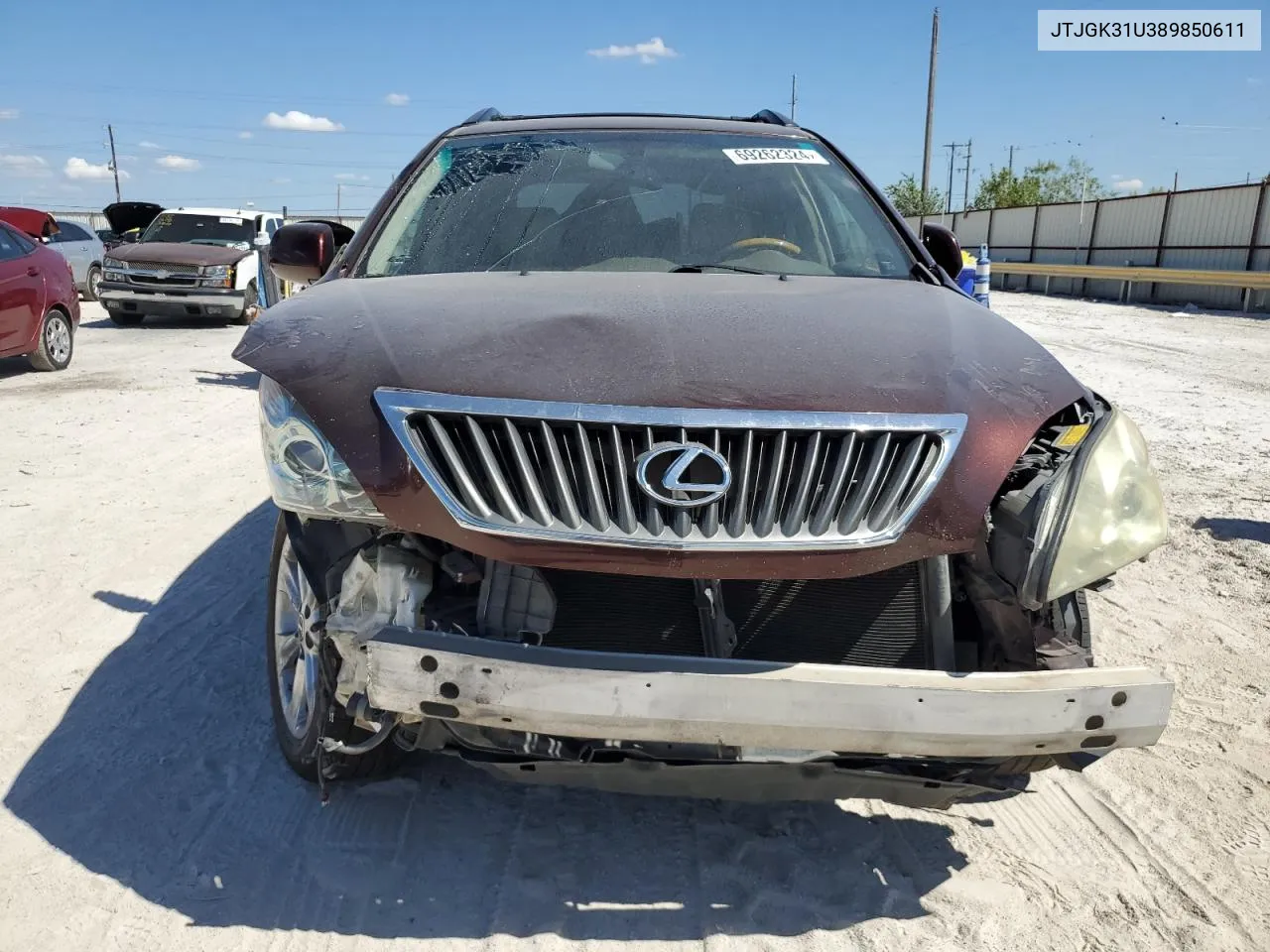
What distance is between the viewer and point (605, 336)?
7.93 feet

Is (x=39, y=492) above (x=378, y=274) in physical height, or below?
below

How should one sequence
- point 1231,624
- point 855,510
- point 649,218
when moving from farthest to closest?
point 1231,624 < point 649,218 < point 855,510

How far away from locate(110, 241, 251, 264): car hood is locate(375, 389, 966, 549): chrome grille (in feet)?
48.1

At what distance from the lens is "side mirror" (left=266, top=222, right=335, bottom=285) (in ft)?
11.7

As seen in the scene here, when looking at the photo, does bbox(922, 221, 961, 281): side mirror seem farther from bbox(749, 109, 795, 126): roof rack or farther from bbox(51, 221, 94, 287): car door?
bbox(51, 221, 94, 287): car door

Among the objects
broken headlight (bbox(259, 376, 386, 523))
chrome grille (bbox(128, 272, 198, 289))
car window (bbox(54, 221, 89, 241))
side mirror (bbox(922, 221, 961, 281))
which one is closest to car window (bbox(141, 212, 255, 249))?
chrome grille (bbox(128, 272, 198, 289))

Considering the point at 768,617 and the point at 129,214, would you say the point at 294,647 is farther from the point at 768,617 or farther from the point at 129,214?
the point at 129,214

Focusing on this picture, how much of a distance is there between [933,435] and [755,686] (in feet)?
2.20

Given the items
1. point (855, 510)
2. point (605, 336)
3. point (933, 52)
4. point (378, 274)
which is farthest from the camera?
point (933, 52)

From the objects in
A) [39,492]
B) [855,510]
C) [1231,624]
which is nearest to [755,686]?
[855,510]

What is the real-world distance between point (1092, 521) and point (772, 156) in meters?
2.12

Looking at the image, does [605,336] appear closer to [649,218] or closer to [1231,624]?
[649,218]

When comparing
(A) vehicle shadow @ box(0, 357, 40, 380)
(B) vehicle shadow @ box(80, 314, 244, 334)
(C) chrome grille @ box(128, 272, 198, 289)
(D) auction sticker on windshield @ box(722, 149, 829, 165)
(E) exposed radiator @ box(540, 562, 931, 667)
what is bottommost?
(B) vehicle shadow @ box(80, 314, 244, 334)

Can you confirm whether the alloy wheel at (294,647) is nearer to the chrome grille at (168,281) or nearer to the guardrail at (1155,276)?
the chrome grille at (168,281)
